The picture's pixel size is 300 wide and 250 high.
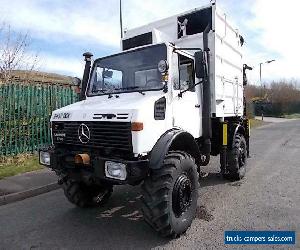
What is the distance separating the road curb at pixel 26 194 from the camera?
6.48 metres

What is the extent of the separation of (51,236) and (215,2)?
16.2 feet

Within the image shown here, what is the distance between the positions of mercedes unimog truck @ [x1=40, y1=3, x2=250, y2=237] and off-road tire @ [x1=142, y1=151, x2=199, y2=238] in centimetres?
1

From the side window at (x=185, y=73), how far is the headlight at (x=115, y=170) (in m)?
1.65

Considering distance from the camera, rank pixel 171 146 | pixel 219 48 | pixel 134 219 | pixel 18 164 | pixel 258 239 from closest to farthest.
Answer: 1. pixel 258 239
2. pixel 171 146
3. pixel 134 219
4. pixel 219 48
5. pixel 18 164

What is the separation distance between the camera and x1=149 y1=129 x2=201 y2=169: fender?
4.31 metres

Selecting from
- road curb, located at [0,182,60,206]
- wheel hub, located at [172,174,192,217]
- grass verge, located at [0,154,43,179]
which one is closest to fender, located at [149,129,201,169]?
wheel hub, located at [172,174,192,217]

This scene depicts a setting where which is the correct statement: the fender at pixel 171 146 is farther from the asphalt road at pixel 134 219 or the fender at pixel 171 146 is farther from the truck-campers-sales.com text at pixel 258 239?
the truck-campers-sales.com text at pixel 258 239

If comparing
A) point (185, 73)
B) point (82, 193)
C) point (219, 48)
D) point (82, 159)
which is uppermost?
point (219, 48)

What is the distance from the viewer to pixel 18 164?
364 inches

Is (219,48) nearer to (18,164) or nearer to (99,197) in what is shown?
(99,197)

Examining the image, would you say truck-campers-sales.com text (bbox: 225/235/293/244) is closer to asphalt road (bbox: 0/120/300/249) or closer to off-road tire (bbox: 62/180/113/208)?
asphalt road (bbox: 0/120/300/249)

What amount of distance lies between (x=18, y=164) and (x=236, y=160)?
18.9 feet

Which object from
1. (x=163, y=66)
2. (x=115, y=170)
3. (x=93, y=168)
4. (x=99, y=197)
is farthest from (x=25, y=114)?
(x=115, y=170)

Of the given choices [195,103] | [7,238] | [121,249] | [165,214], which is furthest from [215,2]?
[7,238]
